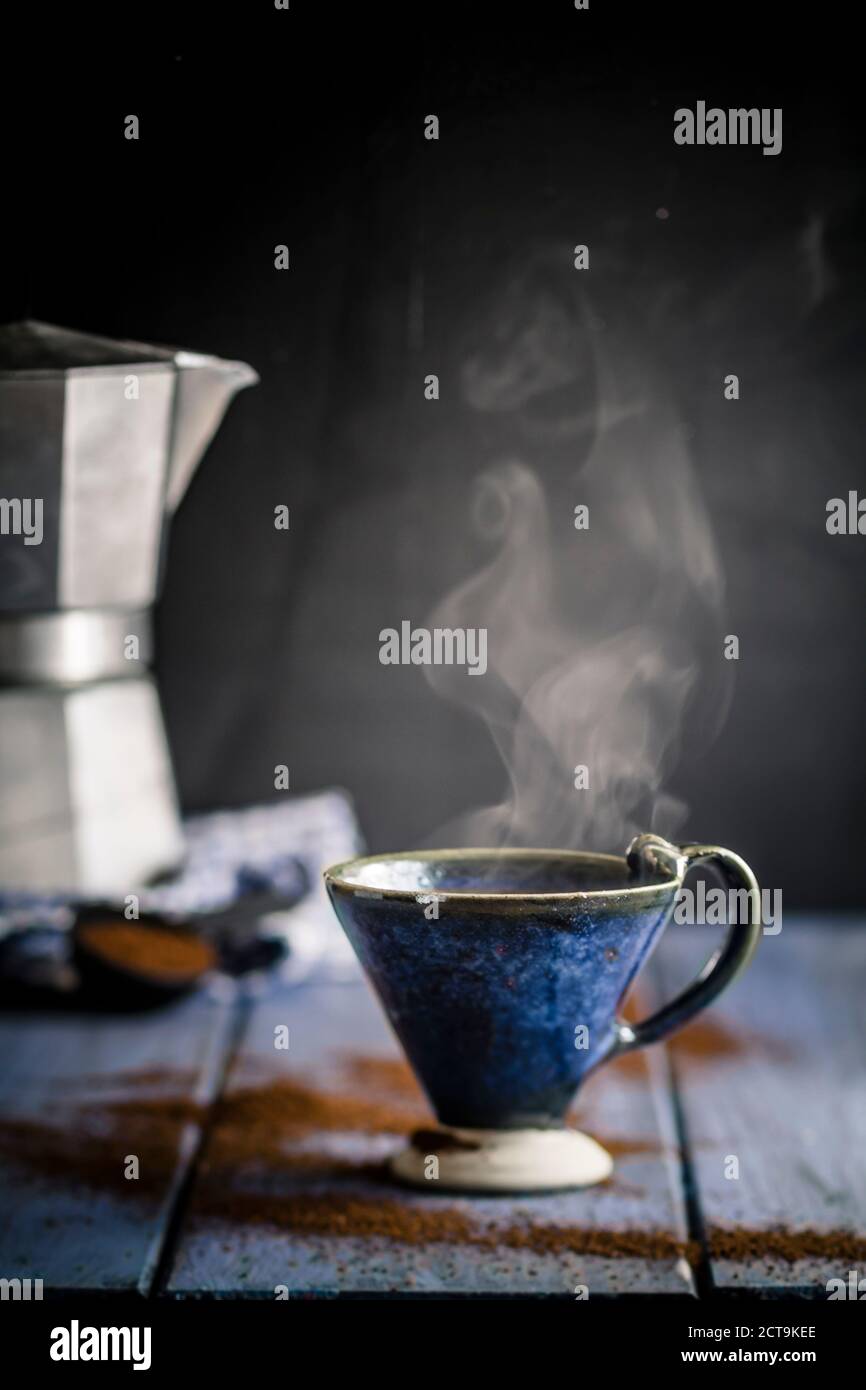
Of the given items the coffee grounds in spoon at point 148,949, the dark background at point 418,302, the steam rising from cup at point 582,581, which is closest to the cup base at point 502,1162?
the coffee grounds in spoon at point 148,949

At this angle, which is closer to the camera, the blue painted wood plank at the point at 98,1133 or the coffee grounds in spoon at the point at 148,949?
the blue painted wood plank at the point at 98,1133

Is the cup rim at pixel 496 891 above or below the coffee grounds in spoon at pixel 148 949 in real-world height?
above

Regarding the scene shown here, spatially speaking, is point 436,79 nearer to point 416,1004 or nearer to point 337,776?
point 337,776

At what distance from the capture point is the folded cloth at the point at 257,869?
1.32m

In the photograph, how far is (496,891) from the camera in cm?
82

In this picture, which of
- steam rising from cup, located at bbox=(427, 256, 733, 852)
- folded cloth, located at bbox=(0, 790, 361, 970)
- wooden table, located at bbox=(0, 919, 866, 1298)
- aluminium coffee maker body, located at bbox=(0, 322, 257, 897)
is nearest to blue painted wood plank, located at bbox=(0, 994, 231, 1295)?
wooden table, located at bbox=(0, 919, 866, 1298)

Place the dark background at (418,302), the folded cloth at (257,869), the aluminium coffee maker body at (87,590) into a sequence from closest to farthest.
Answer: the aluminium coffee maker body at (87,590), the folded cloth at (257,869), the dark background at (418,302)

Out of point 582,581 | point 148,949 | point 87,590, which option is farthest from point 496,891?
point 582,581

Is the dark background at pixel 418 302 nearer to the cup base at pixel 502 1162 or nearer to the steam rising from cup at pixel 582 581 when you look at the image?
the steam rising from cup at pixel 582 581

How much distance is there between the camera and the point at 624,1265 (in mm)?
694

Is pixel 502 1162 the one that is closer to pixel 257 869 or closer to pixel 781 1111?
pixel 781 1111

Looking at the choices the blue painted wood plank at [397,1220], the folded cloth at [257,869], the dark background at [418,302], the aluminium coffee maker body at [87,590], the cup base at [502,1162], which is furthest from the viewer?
the dark background at [418,302]

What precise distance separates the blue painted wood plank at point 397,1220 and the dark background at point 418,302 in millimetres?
738
